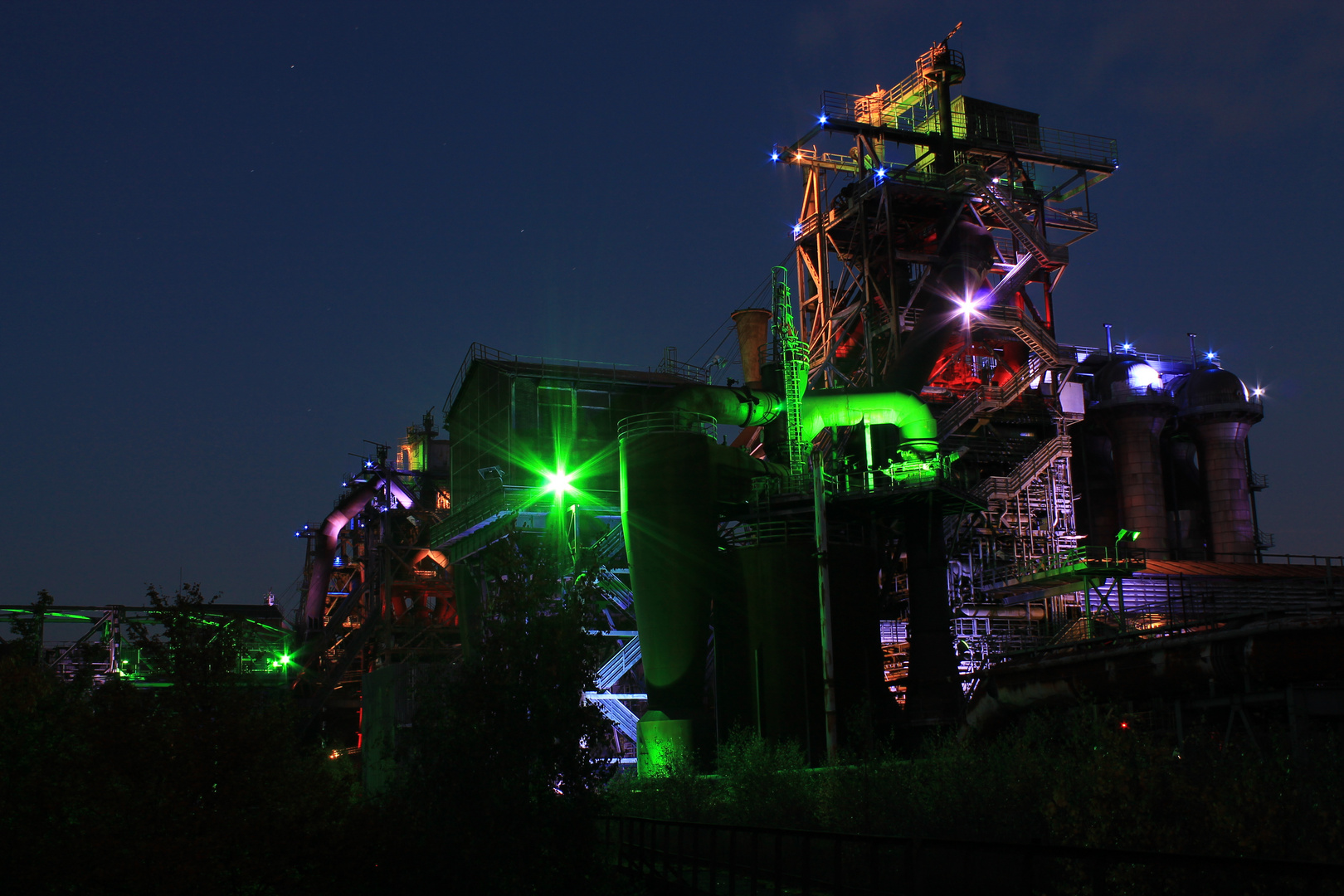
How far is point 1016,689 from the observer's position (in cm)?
3269

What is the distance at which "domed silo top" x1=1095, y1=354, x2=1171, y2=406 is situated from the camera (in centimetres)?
6638

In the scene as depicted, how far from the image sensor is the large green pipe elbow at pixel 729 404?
50.6 meters

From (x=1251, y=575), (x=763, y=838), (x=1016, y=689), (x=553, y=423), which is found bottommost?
(x=763, y=838)

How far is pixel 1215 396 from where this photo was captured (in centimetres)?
6750

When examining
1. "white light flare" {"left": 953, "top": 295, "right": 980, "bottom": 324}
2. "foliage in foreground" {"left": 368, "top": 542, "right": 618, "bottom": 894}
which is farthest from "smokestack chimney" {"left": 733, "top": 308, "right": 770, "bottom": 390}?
"foliage in foreground" {"left": 368, "top": 542, "right": 618, "bottom": 894}

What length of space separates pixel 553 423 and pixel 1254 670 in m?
37.7

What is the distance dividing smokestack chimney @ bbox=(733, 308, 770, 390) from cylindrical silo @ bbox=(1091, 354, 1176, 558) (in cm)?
2216

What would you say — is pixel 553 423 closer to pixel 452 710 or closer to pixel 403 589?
pixel 403 589

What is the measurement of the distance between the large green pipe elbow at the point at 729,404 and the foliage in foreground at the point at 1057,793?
681 inches

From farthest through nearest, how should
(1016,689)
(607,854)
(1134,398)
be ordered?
(1134,398) < (1016,689) < (607,854)

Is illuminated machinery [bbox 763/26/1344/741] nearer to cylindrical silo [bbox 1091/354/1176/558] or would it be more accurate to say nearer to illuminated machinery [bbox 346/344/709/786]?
cylindrical silo [bbox 1091/354/1176/558]

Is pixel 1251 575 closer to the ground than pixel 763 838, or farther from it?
farther from it

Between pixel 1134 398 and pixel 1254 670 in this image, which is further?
pixel 1134 398

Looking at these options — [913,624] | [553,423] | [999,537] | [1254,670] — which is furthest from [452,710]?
[999,537]
